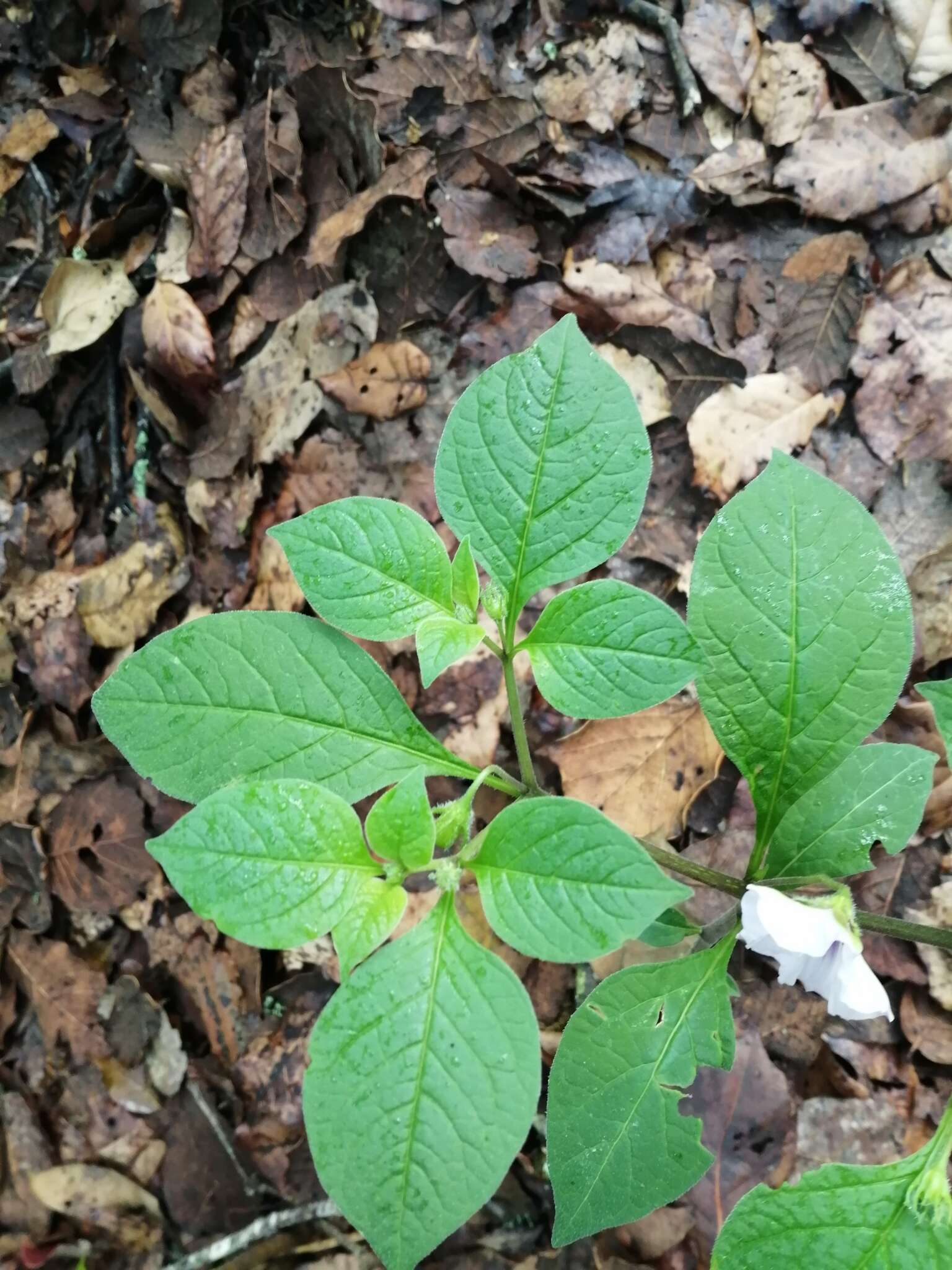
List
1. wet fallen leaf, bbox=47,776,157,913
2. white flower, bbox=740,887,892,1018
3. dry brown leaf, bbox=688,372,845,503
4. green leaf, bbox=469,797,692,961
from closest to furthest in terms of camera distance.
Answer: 1. green leaf, bbox=469,797,692,961
2. white flower, bbox=740,887,892,1018
3. dry brown leaf, bbox=688,372,845,503
4. wet fallen leaf, bbox=47,776,157,913

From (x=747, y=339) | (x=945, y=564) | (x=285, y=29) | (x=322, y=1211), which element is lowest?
(x=322, y=1211)

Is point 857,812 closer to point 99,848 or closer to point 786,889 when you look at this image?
point 786,889

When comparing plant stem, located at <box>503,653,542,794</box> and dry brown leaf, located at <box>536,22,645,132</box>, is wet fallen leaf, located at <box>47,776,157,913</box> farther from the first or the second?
dry brown leaf, located at <box>536,22,645,132</box>

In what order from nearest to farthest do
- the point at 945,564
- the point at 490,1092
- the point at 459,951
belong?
the point at 490,1092
the point at 459,951
the point at 945,564

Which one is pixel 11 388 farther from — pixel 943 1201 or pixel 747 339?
pixel 943 1201

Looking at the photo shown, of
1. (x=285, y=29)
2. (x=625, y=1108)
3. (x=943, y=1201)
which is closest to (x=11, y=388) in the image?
(x=285, y=29)

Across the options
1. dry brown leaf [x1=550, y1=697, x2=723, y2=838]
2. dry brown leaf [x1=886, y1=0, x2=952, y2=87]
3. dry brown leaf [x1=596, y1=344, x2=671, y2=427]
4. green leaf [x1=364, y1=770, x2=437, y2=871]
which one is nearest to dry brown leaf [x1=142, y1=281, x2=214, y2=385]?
dry brown leaf [x1=596, y1=344, x2=671, y2=427]

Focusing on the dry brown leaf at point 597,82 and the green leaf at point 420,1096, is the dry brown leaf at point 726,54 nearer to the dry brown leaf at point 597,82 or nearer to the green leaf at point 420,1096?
the dry brown leaf at point 597,82
